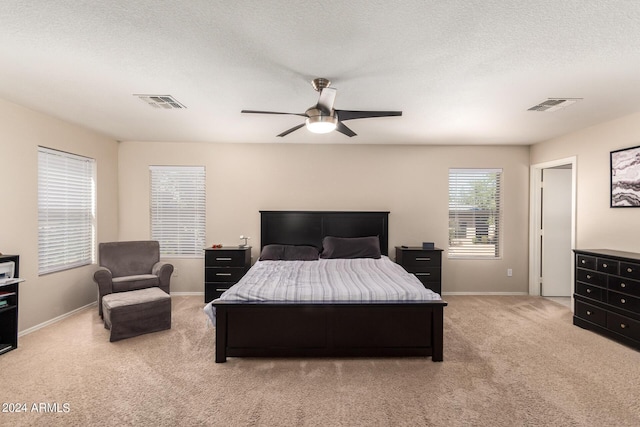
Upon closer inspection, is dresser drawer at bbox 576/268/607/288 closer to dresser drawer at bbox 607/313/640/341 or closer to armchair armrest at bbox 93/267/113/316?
dresser drawer at bbox 607/313/640/341

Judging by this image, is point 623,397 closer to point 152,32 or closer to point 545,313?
point 545,313

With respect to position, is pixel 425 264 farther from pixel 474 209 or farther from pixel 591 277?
pixel 591 277

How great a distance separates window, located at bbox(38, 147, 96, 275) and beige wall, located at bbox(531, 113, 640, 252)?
723 centimetres

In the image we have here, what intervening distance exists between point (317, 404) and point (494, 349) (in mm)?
2056

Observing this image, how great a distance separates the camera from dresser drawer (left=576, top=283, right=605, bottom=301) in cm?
369

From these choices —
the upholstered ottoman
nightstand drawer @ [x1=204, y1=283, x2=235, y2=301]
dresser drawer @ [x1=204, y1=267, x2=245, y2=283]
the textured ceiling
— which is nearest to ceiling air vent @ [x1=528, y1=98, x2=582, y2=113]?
the textured ceiling

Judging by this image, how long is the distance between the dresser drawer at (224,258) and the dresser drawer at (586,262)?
15.3ft

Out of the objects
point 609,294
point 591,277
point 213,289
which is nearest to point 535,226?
point 591,277

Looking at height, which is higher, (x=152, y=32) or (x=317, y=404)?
(x=152, y=32)

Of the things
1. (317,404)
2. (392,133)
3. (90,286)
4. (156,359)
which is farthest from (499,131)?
(90,286)

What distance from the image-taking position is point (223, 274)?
497cm

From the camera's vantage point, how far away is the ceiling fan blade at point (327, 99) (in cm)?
245

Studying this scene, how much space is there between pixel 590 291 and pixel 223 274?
16.5 feet

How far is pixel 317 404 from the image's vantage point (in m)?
2.31
